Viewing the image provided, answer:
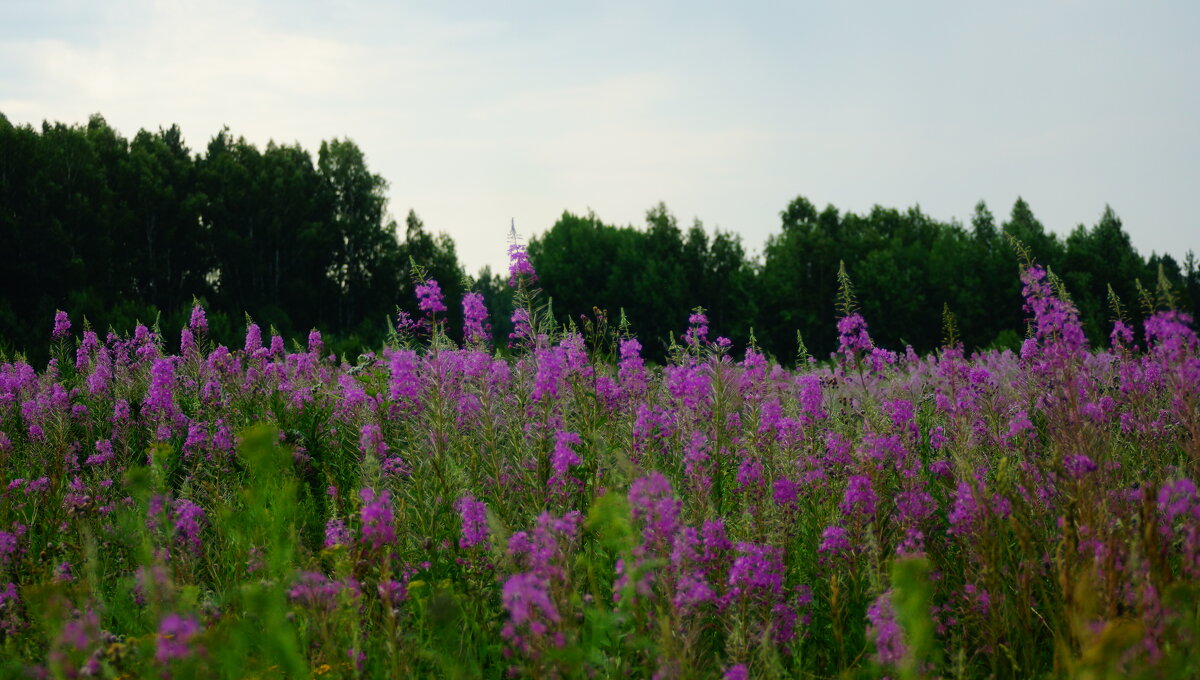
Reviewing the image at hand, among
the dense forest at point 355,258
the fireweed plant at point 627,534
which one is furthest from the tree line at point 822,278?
the fireweed plant at point 627,534

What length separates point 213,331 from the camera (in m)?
21.7

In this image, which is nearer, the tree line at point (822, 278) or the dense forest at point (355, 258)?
the dense forest at point (355, 258)

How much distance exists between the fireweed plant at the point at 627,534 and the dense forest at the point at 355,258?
27.0 m

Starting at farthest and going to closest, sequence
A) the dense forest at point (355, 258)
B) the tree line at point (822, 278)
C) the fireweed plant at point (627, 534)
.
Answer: the tree line at point (822, 278) < the dense forest at point (355, 258) < the fireweed plant at point (627, 534)

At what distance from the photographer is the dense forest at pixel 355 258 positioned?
31281 millimetres

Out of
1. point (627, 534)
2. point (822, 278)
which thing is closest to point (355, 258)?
point (822, 278)

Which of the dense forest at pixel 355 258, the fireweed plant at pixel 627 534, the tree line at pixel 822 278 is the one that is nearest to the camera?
the fireweed plant at pixel 627 534

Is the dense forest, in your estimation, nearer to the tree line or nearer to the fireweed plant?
the tree line

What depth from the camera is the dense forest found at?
31281 millimetres

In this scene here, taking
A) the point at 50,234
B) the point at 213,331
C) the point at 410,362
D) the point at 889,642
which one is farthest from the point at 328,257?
the point at 889,642

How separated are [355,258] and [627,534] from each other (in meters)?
46.6

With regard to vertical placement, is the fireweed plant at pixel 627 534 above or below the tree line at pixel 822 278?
below

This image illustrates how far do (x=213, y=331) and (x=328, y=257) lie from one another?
2458cm

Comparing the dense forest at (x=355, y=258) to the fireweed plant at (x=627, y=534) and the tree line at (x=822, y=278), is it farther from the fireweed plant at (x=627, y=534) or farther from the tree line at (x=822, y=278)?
the fireweed plant at (x=627, y=534)
